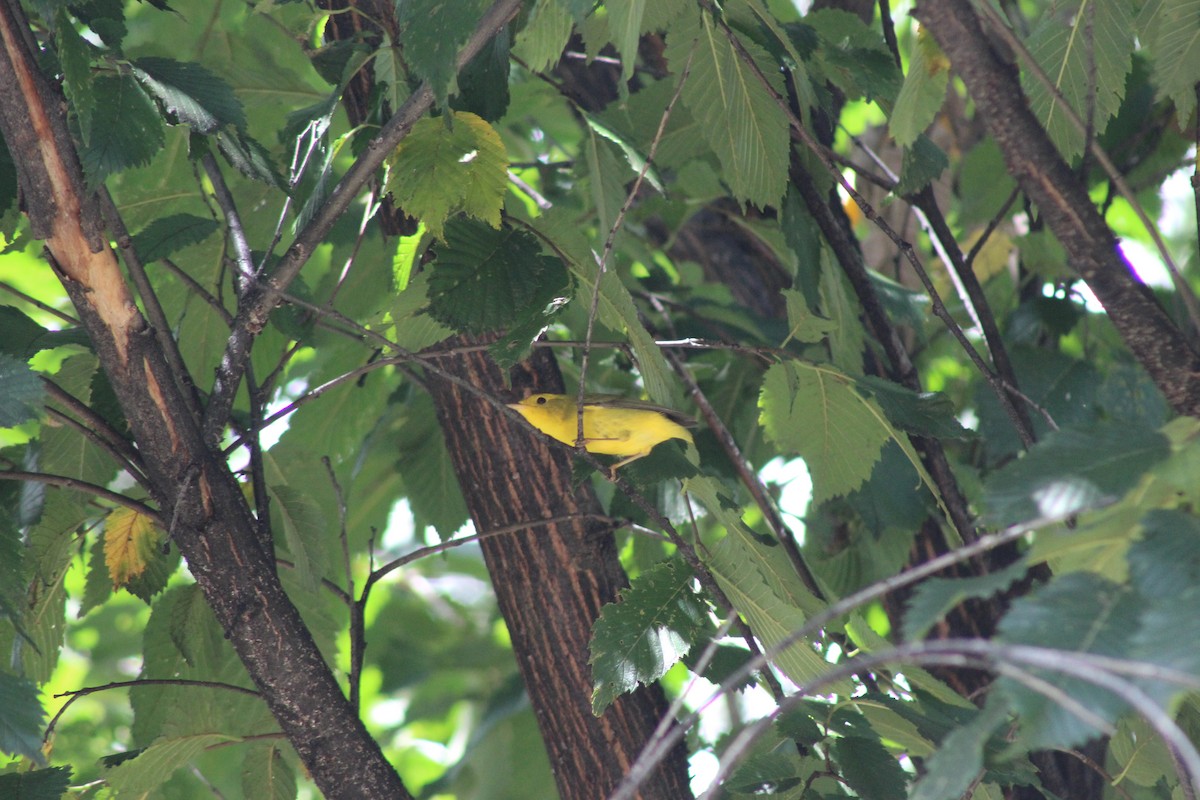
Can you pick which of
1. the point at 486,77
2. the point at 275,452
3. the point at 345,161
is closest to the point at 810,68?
the point at 486,77

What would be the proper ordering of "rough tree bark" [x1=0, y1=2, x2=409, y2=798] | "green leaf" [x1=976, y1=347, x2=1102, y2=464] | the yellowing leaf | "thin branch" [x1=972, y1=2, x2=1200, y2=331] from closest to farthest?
"thin branch" [x1=972, y1=2, x2=1200, y2=331] → "rough tree bark" [x1=0, y1=2, x2=409, y2=798] → the yellowing leaf → "green leaf" [x1=976, y1=347, x2=1102, y2=464]

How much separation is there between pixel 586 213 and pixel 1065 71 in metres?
1.84

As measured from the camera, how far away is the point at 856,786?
197 centimetres

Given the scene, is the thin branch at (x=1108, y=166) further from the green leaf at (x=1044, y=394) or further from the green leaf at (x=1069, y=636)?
the green leaf at (x=1044, y=394)

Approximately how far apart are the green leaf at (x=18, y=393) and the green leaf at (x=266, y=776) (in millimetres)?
1023

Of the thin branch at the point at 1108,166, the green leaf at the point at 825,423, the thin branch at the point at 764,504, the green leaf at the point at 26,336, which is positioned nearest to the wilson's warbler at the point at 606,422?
the thin branch at the point at 764,504

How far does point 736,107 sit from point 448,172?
668mm

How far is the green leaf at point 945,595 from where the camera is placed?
119cm

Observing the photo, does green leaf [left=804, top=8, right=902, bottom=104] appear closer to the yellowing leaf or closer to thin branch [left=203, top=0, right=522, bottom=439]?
thin branch [left=203, top=0, right=522, bottom=439]

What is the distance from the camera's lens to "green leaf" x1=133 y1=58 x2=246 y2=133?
6.23ft

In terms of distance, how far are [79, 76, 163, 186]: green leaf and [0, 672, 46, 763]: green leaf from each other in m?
0.80

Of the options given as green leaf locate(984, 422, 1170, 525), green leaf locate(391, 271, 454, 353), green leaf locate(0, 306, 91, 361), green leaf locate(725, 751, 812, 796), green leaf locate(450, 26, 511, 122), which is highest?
green leaf locate(450, 26, 511, 122)

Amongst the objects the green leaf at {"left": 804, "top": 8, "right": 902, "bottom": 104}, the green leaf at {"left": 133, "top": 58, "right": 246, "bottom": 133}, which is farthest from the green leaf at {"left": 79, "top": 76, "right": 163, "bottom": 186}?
the green leaf at {"left": 804, "top": 8, "right": 902, "bottom": 104}

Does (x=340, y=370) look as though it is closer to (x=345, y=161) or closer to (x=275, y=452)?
(x=275, y=452)
